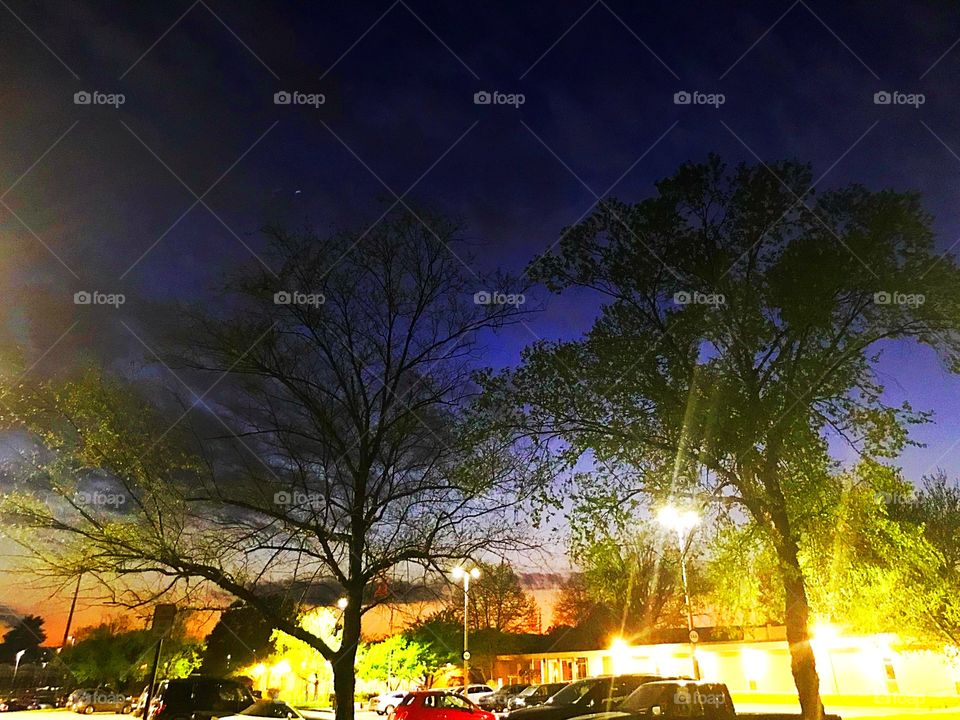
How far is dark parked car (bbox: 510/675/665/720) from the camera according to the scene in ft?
63.4

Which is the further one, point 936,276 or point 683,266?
point 683,266

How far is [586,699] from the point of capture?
66.3 feet

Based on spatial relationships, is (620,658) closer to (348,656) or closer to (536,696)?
(536,696)

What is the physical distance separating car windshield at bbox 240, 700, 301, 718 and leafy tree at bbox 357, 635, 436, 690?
37.5 meters

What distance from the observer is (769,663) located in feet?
123

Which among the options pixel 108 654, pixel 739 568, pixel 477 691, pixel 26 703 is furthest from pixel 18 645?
pixel 739 568

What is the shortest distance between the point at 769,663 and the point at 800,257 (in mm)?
32225

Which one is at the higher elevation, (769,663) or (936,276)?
(936,276)

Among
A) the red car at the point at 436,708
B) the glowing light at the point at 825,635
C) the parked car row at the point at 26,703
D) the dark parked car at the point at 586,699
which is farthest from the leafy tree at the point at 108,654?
the glowing light at the point at 825,635

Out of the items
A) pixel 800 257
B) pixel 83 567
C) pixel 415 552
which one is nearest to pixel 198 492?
pixel 83 567

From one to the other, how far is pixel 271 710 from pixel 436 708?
5.31m

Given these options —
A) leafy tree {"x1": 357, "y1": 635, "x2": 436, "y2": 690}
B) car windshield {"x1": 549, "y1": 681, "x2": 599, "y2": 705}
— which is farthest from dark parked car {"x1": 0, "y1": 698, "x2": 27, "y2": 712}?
car windshield {"x1": 549, "y1": 681, "x2": 599, "y2": 705}

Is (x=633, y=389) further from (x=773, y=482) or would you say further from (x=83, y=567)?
(x=83, y=567)

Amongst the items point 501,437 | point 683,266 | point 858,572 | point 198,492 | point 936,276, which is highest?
point 683,266
